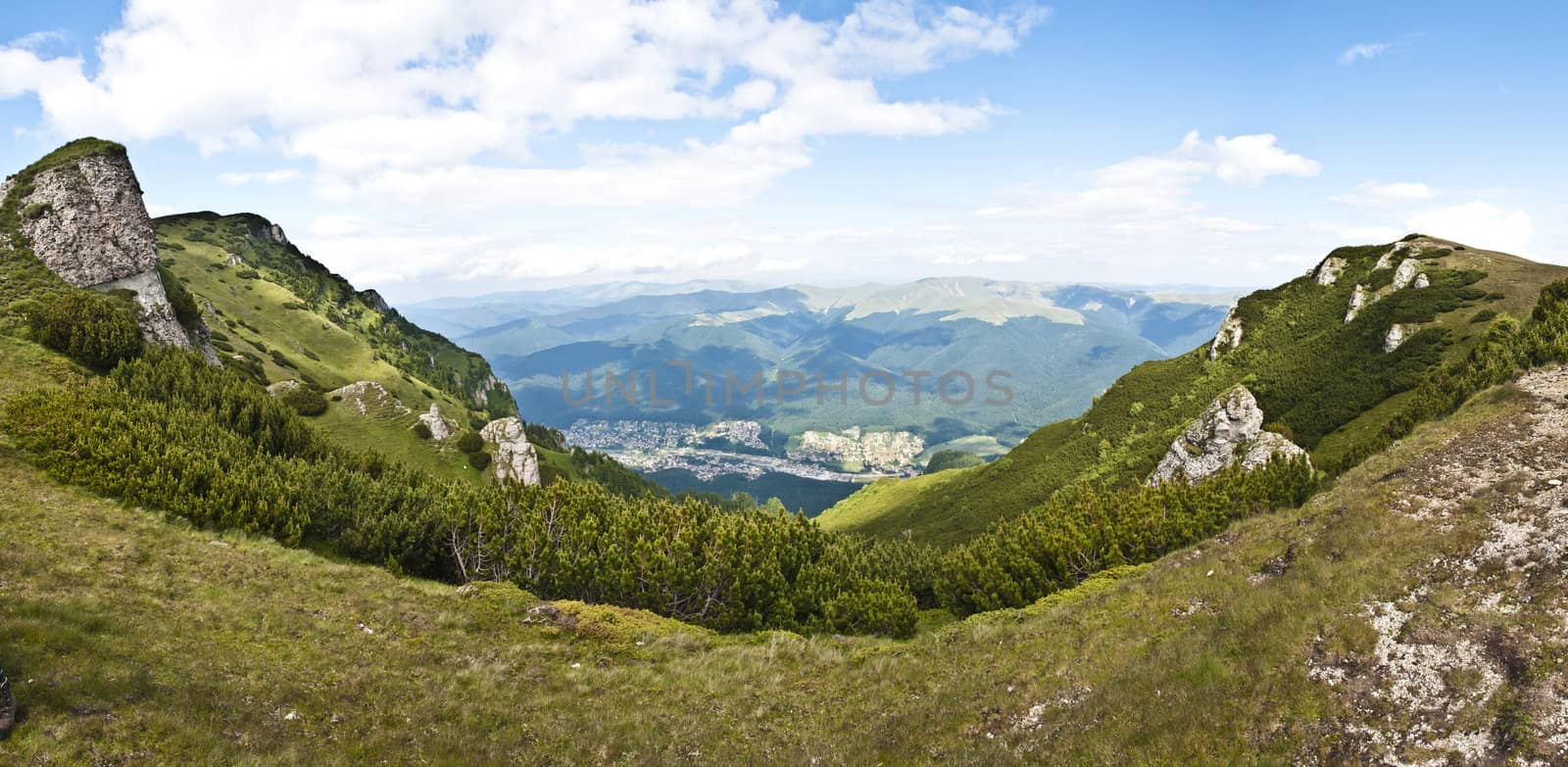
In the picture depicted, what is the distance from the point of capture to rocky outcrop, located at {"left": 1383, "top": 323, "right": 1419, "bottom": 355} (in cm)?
8125

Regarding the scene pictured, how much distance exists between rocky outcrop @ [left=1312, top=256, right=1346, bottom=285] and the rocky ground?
4591 inches

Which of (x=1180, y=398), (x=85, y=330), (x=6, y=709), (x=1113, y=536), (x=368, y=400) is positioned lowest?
(x=1113, y=536)

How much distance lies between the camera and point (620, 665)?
87.8 feet

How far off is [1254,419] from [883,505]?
282ft

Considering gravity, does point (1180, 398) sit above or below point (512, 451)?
below

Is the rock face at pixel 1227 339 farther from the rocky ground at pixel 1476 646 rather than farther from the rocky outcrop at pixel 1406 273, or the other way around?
the rocky ground at pixel 1476 646

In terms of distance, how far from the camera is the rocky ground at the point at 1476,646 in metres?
13.6

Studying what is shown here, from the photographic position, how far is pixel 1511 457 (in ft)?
85.1

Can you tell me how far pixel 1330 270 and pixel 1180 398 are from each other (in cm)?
4012

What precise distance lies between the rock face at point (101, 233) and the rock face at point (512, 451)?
3341cm

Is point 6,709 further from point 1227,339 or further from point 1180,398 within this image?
point 1227,339

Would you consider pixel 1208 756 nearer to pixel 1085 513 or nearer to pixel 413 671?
pixel 413 671

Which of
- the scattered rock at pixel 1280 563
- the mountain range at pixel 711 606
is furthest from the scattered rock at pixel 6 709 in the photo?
the scattered rock at pixel 1280 563

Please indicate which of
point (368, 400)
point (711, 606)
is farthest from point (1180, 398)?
point (368, 400)
